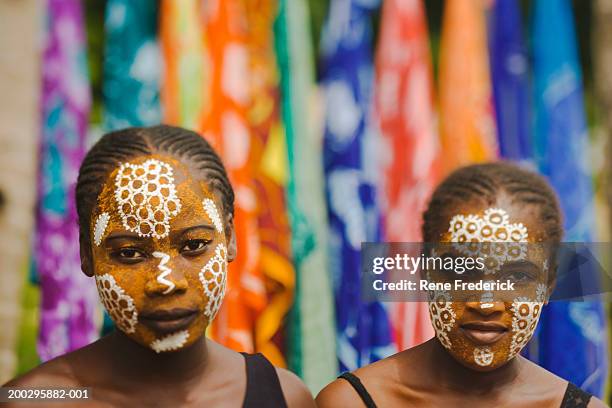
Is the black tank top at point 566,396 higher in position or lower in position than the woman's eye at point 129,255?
lower

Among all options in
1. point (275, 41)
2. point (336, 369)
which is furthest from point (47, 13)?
point (336, 369)

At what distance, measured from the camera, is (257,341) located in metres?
4.89

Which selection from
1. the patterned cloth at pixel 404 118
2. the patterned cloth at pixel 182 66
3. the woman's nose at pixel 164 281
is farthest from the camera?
the patterned cloth at pixel 404 118

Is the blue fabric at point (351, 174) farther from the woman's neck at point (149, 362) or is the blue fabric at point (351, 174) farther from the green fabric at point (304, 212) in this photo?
Answer: the woman's neck at point (149, 362)

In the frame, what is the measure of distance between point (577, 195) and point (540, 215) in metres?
1.94

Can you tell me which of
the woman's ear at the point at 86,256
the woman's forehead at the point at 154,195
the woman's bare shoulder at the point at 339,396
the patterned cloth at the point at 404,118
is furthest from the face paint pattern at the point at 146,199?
the patterned cloth at the point at 404,118

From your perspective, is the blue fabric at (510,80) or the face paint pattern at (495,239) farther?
the blue fabric at (510,80)

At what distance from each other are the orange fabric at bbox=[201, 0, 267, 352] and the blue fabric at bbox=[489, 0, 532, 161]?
153cm

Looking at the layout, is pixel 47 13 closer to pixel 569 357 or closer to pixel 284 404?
pixel 284 404

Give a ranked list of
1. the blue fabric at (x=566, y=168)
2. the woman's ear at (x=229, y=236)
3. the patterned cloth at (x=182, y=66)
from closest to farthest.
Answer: the woman's ear at (x=229, y=236), the blue fabric at (x=566, y=168), the patterned cloth at (x=182, y=66)

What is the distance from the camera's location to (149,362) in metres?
3.32

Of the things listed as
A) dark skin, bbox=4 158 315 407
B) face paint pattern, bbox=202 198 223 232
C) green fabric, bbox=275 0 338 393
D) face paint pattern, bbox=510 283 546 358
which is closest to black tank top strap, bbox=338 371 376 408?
dark skin, bbox=4 158 315 407

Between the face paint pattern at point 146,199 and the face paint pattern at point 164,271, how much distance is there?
6cm

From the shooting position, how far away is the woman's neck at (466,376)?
352cm
